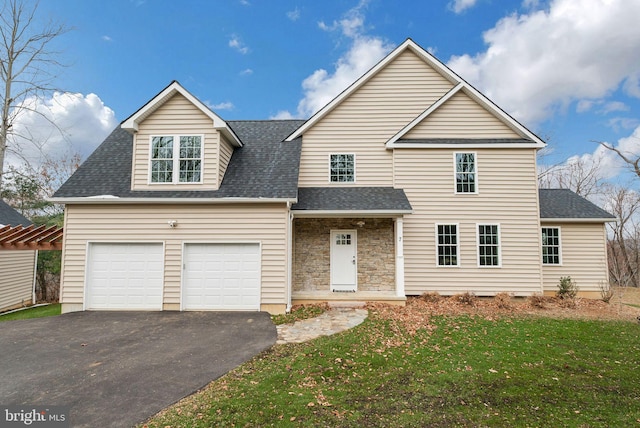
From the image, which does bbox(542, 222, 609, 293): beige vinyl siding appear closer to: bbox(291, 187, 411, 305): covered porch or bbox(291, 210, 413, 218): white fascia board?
bbox(291, 187, 411, 305): covered porch

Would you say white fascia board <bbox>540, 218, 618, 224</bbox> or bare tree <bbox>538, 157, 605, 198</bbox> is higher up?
bare tree <bbox>538, 157, 605, 198</bbox>

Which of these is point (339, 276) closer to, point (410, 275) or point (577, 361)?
point (410, 275)

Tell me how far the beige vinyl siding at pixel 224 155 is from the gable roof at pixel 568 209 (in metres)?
11.9

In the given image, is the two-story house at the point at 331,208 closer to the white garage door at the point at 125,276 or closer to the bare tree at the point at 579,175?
the white garage door at the point at 125,276

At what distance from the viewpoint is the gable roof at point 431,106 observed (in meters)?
11.1

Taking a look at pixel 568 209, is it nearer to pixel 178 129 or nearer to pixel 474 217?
pixel 474 217

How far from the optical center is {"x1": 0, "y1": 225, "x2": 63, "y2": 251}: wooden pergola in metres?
9.40

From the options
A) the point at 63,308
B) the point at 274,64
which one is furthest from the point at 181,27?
the point at 63,308

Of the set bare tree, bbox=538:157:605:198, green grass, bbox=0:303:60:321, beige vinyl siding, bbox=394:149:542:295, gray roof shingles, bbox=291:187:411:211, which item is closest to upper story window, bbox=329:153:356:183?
gray roof shingles, bbox=291:187:411:211

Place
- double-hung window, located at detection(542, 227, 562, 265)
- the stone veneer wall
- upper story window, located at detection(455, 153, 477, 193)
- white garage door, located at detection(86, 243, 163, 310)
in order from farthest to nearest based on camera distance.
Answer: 1. double-hung window, located at detection(542, 227, 562, 265)
2. upper story window, located at detection(455, 153, 477, 193)
3. the stone veneer wall
4. white garage door, located at detection(86, 243, 163, 310)

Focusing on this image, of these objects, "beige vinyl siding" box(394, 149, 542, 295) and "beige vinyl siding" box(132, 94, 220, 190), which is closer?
"beige vinyl siding" box(132, 94, 220, 190)

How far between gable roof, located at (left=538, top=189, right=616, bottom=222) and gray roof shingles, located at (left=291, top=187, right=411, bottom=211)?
5852 millimetres

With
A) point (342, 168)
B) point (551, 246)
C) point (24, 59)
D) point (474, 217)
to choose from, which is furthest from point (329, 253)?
point (24, 59)

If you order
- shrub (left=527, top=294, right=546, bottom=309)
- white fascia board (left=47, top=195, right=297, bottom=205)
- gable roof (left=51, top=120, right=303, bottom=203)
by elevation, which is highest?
gable roof (left=51, top=120, right=303, bottom=203)
